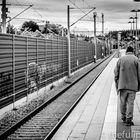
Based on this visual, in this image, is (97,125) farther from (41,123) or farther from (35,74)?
(35,74)

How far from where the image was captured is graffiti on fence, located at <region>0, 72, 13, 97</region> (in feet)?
34.1

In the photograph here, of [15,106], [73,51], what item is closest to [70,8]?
[73,51]

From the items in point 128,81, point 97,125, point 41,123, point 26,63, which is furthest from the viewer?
point 26,63

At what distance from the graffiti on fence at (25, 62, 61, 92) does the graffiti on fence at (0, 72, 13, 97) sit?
2471 mm

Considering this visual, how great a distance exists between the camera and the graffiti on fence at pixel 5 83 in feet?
34.1

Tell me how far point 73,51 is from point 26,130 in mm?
22170

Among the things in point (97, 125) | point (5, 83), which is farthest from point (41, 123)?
point (5, 83)

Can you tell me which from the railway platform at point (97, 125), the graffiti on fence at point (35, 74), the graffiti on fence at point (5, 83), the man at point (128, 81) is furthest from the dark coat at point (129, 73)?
the graffiti on fence at point (35, 74)

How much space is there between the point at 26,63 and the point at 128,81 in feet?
21.2

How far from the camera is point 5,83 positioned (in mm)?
10750

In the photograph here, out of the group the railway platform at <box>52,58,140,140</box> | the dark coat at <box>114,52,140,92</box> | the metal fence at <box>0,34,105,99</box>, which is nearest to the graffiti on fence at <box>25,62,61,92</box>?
the metal fence at <box>0,34,105,99</box>

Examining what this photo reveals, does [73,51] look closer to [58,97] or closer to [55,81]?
[55,81]

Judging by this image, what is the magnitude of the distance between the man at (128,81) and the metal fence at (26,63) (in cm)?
397

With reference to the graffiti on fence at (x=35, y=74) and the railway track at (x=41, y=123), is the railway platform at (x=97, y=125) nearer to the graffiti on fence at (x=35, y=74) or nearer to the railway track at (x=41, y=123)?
the railway track at (x=41, y=123)
